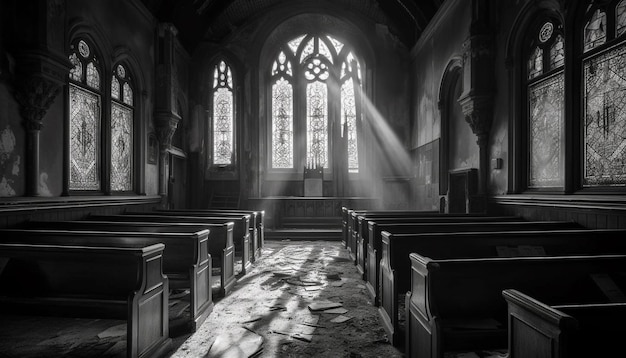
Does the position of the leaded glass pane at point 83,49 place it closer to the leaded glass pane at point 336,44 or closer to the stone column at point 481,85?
the stone column at point 481,85

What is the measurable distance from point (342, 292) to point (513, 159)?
3.83 m

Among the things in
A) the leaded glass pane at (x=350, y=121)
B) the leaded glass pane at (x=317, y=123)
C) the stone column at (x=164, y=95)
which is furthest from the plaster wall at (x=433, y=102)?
the stone column at (x=164, y=95)

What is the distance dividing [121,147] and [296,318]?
6.18 metres

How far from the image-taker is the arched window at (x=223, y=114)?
39.4 ft

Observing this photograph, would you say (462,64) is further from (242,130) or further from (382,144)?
(242,130)

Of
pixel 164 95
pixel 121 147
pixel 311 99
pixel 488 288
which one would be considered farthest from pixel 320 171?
pixel 488 288

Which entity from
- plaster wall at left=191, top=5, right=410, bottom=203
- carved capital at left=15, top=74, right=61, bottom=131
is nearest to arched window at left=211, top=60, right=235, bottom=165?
plaster wall at left=191, top=5, right=410, bottom=203

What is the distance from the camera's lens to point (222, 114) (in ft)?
39.6

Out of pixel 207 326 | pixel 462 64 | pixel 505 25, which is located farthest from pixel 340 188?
pixel 207 326

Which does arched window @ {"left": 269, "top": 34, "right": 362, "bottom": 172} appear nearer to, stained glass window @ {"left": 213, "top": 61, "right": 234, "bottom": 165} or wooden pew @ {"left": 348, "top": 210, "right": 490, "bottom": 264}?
stained glass window @ {"left": 213, "top": 61, "right": 234, "bottom": 165}

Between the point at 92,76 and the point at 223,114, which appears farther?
the point at 223,114

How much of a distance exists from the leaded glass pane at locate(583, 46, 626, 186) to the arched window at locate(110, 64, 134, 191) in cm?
840

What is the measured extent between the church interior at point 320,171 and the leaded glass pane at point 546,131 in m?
0.04

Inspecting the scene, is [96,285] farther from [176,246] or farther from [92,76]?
[92,76]
